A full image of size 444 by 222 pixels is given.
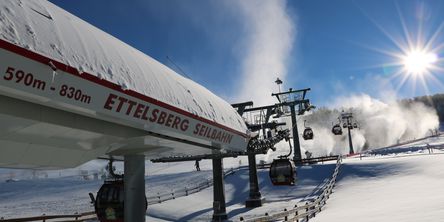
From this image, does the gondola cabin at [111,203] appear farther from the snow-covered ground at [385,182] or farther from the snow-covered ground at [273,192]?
the snow-covered ground at [273,192]

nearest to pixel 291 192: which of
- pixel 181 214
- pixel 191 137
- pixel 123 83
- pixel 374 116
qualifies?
pixel 181 214

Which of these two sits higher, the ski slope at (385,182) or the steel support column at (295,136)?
the steel support column at (295,136)

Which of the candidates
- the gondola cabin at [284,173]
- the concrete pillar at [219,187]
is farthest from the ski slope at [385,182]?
the concrete pillar at [219,187]

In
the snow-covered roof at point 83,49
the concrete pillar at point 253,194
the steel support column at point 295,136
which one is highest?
the steel support column at point 295,136

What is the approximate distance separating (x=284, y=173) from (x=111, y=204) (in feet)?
34.7

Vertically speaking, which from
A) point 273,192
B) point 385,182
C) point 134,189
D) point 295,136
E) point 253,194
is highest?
point 295,136

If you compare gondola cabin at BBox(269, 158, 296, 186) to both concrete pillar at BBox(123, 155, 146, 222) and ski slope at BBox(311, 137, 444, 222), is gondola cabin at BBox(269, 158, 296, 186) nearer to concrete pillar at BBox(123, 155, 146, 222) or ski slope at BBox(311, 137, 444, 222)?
ski slope at BBox(311, 137, 444, 222)

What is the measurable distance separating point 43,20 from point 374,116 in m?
153

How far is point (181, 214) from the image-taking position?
25328 mm

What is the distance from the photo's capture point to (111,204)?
8.69 m

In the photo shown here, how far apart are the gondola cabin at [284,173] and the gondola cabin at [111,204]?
9987 millimetres

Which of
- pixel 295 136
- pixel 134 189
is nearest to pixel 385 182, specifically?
pixel 295 136

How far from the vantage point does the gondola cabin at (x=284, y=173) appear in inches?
689

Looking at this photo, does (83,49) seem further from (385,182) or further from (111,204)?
(385,182)
